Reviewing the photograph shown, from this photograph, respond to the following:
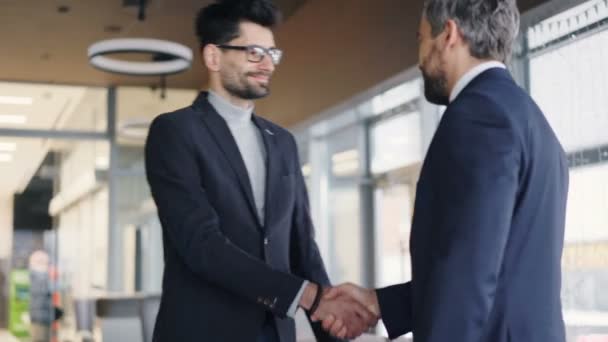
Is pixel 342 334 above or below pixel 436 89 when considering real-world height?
below

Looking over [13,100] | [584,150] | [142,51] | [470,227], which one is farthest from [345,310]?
[13,100]

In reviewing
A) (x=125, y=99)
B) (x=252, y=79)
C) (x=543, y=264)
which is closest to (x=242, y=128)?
(x=252, y=79)

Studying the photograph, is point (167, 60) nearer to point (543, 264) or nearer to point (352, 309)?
point (352, 309)

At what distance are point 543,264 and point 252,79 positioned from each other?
2.99 ft

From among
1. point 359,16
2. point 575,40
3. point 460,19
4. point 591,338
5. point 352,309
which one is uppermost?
point 359,16

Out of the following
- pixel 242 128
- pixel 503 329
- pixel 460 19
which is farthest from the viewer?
pixel 242 128

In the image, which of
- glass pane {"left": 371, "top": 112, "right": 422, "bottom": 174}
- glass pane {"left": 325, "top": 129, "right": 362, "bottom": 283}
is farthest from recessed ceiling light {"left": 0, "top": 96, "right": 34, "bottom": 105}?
glass pane {"left": 371, "top": 112, "right": 422, "bottom": 174}

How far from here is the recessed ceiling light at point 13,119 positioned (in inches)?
450

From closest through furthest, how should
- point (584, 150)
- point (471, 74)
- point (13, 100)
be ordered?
1. point (471, 74)
2. point (584, 150)
3. point (13, 100)

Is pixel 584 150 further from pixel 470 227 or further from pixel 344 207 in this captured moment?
pixel 344 207

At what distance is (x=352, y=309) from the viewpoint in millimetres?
2084

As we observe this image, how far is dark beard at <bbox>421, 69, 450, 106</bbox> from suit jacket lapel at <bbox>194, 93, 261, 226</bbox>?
0.46 meters

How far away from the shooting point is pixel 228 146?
194 cm

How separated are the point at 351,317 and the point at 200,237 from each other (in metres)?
0.47
